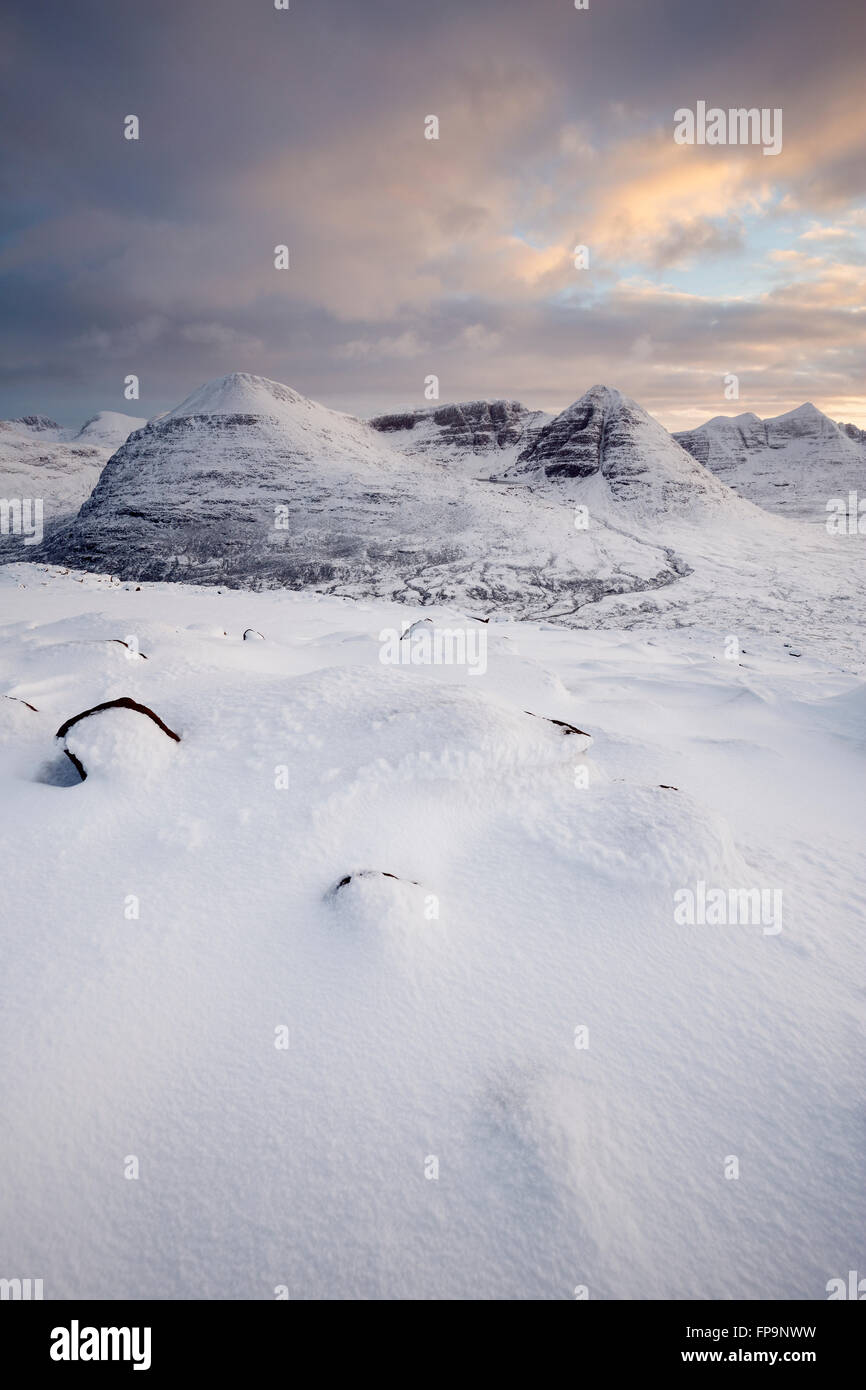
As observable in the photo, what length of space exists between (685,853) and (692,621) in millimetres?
27557

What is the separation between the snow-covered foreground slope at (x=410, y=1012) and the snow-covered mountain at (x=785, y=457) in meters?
101

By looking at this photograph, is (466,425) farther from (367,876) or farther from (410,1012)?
(410,1012)

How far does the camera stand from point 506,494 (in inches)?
2203

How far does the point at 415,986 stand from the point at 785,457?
151572 millimetres

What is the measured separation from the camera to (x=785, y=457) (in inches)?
4862

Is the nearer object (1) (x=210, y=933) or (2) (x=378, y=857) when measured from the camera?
(1) (x=210, y=933)

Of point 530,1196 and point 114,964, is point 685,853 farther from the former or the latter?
point 114,964

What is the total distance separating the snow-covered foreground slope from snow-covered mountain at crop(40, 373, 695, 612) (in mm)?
29344

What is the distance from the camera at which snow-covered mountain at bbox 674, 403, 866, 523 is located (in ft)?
337

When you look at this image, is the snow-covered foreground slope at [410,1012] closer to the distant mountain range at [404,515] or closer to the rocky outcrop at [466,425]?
the distant mountain range at [404,515]

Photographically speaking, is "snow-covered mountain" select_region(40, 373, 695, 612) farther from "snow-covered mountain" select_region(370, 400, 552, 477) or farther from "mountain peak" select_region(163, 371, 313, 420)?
"snow-covered mountain" select_region(370, 400, 552, 477)

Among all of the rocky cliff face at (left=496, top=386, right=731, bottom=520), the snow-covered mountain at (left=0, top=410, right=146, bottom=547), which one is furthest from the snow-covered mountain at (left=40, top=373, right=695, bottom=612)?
the snow-covered mountain at (left=0, top=410, right=146, bottom=547)

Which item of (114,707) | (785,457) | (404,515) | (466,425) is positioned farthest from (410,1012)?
(785,457)
